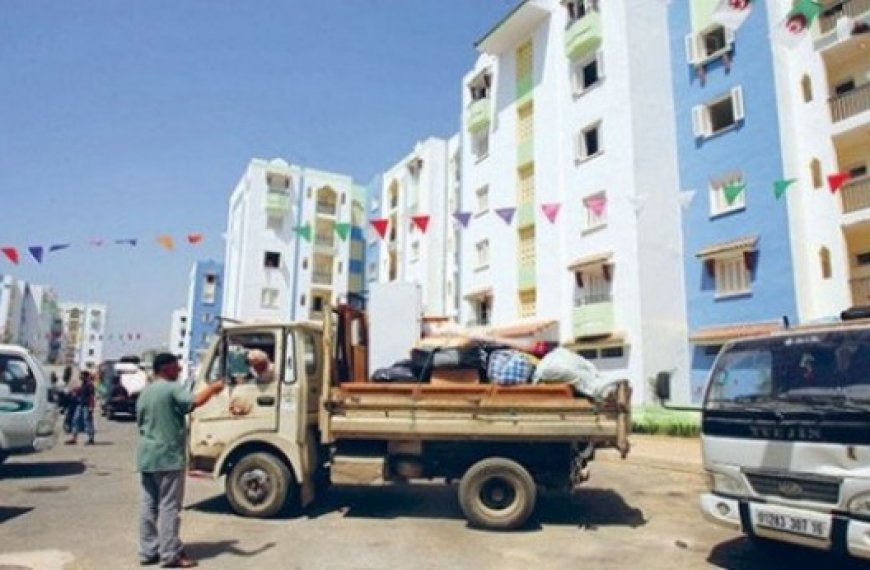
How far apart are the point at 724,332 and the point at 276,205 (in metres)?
34.0

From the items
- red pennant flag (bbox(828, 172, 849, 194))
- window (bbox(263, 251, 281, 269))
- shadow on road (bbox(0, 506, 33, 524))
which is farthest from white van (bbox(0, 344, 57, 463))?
window (bbox(263, 251, 281, 269))

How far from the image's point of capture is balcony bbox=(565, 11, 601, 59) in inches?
904

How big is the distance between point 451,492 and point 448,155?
3347cm

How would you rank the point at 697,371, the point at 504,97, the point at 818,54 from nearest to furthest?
1. the point at 818,54
2. the point at 697,371
3. the point at 504,97

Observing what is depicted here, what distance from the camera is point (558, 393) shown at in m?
7.11

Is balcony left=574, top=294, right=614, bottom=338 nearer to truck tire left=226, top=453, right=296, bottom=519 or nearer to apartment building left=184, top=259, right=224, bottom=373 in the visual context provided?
truck tire left=226, top=453, right=296, bottom=519

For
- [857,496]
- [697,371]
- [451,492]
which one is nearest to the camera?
[857,496]

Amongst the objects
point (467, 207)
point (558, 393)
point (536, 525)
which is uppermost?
point (467, 207)

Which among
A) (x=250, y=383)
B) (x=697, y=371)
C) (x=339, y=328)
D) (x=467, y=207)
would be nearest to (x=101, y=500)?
(x=250, y=383)

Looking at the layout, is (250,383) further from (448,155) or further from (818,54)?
(448,155)

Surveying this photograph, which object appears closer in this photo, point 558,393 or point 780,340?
point 780,340

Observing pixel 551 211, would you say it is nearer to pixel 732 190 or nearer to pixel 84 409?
pixel 732 190

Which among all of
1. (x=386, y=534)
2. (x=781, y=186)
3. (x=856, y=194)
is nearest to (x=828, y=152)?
(x=856, y=194)

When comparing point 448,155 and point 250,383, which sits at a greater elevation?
point 448,155
